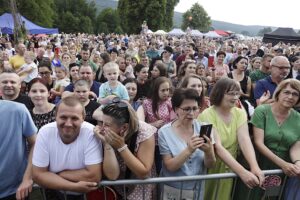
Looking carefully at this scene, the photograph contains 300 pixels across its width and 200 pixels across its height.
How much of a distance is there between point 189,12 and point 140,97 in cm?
9126

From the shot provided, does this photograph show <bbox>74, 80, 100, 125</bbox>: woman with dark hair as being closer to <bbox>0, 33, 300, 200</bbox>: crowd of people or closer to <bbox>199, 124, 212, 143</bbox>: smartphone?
<bbox>0, 33, 300, 200</bbox>: crowd of people

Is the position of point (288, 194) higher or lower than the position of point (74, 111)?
lower

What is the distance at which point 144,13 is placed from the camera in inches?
2189

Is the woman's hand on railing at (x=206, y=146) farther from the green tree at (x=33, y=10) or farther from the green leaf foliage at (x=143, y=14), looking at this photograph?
the green leaf foliage at (x=143, y=14)

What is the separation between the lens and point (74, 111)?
2.56 metres

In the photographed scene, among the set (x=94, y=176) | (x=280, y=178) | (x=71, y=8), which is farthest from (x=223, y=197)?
(x=71, y=8)

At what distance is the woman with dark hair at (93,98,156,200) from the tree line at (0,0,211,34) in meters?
39.7

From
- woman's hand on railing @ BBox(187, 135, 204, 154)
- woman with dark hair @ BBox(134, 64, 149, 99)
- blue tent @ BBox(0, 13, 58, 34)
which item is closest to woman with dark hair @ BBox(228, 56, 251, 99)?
woman with dark hair @ BBox(134, 64, 149, 99)

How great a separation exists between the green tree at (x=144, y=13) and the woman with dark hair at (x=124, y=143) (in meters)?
54.3

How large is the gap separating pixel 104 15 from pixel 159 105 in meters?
77.5

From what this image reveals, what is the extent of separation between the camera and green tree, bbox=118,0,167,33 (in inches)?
2168

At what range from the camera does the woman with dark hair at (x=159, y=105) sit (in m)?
4.06

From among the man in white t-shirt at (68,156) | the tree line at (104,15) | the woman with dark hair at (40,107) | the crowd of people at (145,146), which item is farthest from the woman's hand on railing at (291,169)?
the tree line at (104,15)

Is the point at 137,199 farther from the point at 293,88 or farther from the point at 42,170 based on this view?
the point at 293,88
